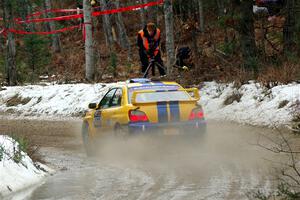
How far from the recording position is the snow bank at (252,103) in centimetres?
1510

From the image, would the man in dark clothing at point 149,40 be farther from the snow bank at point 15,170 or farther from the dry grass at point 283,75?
the snow bank at point 15,170

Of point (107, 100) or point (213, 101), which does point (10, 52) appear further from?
point (107, 100)

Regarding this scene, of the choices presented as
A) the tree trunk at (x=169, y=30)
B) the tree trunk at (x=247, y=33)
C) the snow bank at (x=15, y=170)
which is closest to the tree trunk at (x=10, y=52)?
the tree trunk at (x=169, y=30)

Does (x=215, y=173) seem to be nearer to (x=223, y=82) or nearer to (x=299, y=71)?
(x=299, y=71)

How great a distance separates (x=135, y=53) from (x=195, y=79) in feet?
56.6

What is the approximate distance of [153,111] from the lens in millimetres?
11688

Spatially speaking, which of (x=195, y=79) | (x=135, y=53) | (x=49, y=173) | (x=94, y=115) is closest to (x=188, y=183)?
(x=49, y=173)

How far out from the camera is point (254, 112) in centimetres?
1625

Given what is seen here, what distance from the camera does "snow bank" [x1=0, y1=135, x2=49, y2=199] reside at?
8.34 metres

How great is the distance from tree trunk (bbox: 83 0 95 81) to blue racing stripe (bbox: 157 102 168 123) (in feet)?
43.2

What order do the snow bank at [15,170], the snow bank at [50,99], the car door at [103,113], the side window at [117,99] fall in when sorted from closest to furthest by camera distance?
the snow bank at [15,170] → the side window at [117,99] → the car door at [103,113] → the snow bank at [50,99]

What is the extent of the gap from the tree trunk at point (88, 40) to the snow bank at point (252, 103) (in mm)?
6577

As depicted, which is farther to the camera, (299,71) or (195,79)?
(195,79)

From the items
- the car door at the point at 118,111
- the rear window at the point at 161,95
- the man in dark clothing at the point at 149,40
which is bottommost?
the car door at the point at 118,111
